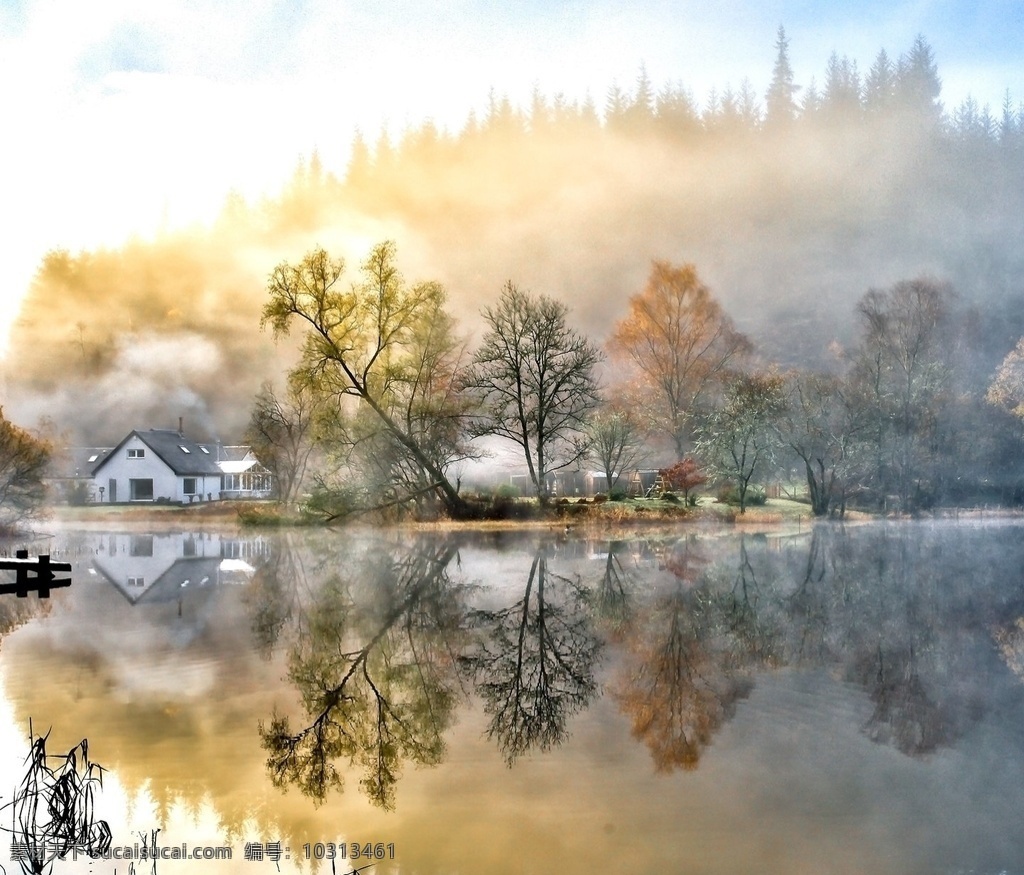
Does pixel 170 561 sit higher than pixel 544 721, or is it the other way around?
pixel 170 561

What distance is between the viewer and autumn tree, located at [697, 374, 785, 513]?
836 inches

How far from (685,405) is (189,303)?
12.6 m

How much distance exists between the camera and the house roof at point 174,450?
2484 cm

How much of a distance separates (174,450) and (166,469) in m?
0.70

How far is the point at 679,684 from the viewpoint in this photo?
6527 millimetres

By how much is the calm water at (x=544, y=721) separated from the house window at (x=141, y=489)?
1526 cm

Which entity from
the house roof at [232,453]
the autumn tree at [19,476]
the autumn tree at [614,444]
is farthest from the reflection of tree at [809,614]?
the autumn tree at [19,476]

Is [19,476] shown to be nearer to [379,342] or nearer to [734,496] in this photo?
[379,342]

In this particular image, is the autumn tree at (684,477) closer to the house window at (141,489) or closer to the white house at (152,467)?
the white house at (152,467)

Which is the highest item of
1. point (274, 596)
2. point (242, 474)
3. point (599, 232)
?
point (599, 232)

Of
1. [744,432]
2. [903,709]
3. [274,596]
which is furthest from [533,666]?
[744,432]

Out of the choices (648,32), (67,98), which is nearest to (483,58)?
(648,32)

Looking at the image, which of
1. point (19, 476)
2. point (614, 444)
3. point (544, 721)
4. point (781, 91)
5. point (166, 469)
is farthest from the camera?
point (166, 469)

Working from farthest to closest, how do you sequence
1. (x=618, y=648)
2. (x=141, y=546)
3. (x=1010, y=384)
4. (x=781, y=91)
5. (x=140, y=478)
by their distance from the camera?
(x=140, y=478), (x=1010, y=384), (x=781, y=91), (x=141, y=546), (x=618, y=648)
